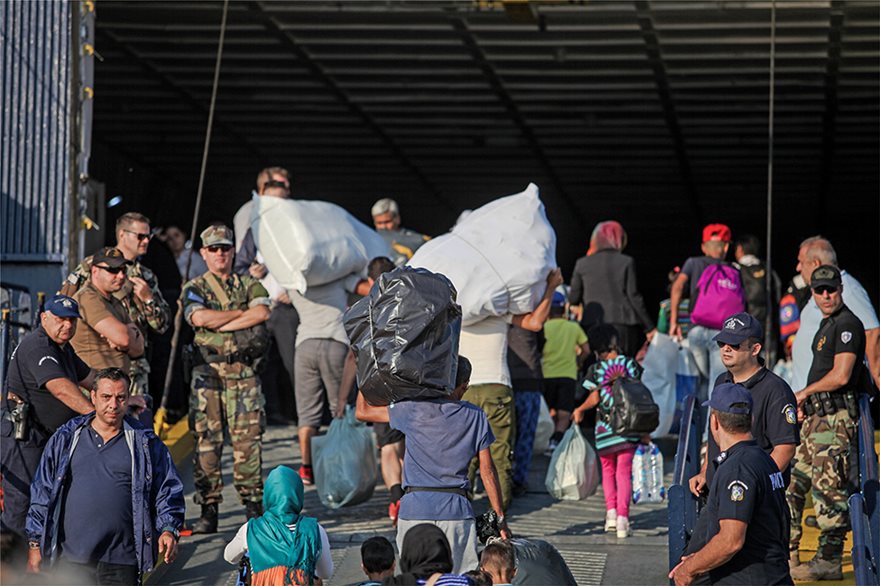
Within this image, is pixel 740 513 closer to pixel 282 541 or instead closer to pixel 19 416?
pixel 282 541

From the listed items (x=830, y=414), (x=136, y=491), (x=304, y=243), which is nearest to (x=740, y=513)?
(x=830, y=414)

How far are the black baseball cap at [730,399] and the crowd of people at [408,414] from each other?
0.01 meters

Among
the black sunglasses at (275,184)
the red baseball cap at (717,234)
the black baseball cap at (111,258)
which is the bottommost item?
the black baseball cap at (111,258)

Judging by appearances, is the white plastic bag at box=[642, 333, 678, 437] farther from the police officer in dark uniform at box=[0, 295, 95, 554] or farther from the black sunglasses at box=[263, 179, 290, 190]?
the police officer in dark uniform at box=[0, 295, 95, 554]

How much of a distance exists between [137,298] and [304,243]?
4.89 feet

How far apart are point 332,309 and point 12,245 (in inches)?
104

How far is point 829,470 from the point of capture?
7.43 m

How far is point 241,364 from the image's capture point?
27.5 ft

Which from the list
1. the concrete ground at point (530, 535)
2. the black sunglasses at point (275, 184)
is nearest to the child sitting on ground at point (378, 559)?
the concrete ground at point (530, 535)

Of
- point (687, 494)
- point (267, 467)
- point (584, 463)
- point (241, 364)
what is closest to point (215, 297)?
point (241, 364)

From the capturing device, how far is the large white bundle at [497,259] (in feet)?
27.0

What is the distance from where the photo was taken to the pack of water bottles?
28.7 feet

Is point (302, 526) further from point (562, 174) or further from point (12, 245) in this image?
point (562, 174)

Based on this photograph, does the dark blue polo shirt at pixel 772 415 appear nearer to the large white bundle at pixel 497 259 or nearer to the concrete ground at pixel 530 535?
the concrete ground at pixel 530 535
